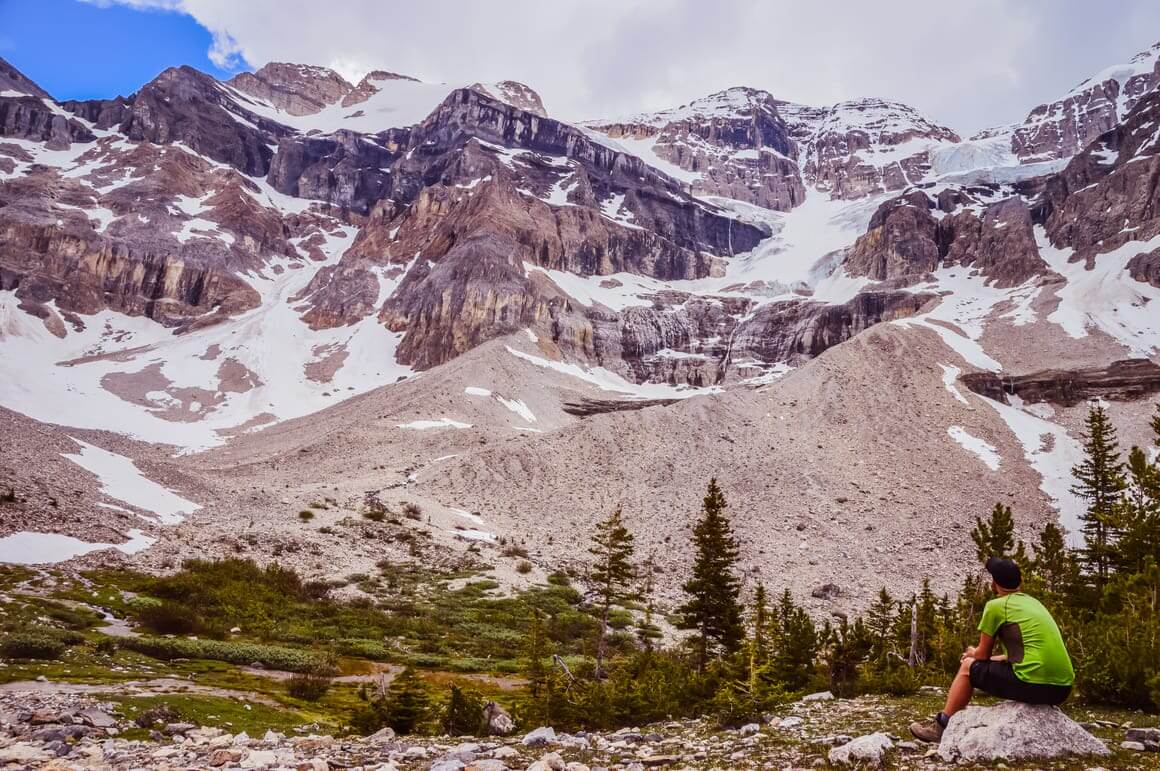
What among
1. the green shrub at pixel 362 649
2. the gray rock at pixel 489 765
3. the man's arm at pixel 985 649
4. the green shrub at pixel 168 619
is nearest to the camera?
the man's arm at pixel 985 649

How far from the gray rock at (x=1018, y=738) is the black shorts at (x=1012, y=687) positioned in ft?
0.52

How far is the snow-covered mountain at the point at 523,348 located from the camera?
199 ft

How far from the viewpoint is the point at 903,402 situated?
255ft

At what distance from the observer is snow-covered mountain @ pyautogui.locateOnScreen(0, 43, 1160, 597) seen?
199ft

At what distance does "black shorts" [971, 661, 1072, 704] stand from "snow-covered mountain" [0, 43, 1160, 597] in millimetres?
36237

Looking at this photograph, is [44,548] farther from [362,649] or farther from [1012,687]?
[1012,687]

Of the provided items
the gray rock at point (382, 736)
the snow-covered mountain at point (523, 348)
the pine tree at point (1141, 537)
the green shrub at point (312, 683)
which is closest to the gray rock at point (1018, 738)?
the gray rock at point (382, 736)

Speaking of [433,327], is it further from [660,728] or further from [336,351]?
[660,728]

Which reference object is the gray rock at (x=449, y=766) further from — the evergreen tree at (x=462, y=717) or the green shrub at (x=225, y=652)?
the green shrub at (x=225, y=652)

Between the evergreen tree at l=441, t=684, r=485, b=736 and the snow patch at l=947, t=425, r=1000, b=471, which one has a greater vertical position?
the snow patch at l=947, t=425, r=1000, b=471

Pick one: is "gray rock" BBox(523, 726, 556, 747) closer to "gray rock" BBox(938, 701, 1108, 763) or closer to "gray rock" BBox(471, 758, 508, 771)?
"gray rock" BBox(471, 758, 508, 771)

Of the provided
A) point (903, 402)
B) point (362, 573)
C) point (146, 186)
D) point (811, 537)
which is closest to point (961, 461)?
point (903, 402)

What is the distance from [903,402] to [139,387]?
384ft

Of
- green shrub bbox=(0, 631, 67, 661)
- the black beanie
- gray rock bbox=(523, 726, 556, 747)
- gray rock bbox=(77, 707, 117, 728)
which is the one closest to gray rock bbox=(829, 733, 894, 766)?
the black beanie
